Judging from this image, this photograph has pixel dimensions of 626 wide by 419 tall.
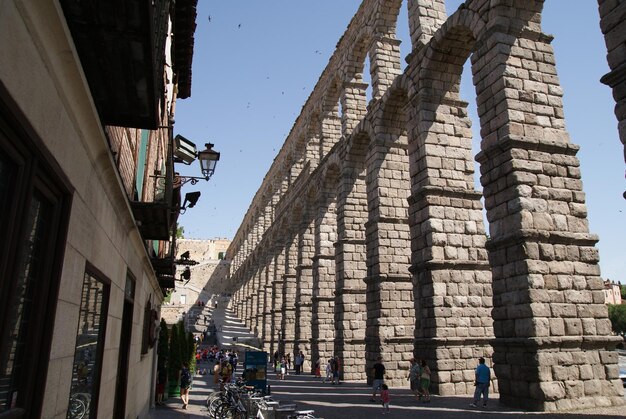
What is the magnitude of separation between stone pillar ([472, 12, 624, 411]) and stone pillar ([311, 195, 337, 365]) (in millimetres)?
14411

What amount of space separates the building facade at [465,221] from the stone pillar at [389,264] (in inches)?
1.7

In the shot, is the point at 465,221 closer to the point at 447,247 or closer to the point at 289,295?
the point at 447,247

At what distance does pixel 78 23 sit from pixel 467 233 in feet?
38.7

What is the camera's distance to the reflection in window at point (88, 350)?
4.01 m

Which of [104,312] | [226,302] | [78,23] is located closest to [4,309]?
[78,23]

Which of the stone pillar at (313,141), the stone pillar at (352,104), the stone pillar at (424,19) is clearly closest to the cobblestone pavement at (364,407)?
the stone pillar at (424,19)

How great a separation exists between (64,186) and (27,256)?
→ 1.88ft

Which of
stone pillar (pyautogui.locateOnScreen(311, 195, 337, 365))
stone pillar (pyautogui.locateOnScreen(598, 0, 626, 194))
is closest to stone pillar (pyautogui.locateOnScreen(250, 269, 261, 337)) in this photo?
stone pillar (pyautogui.locateOnScreen(311, 195, 337, 365))

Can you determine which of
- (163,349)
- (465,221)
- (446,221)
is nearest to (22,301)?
(446,221)

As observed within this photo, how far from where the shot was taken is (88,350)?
4410 millimetres

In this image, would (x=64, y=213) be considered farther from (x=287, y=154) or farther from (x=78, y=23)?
(x=287, y=154)

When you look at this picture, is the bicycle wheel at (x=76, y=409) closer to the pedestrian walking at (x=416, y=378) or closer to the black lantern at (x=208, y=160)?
the black lantern at (x=208, y=160)

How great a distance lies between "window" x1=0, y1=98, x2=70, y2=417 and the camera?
2236 mm

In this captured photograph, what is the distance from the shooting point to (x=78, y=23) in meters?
3.32
